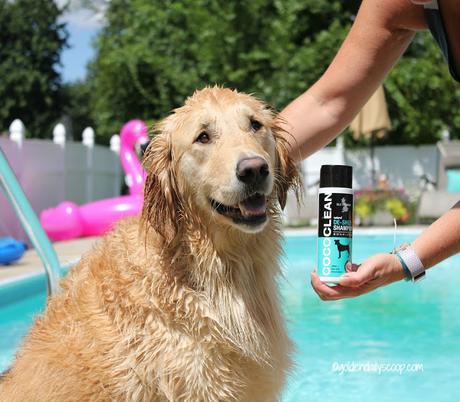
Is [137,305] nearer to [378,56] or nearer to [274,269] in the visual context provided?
[274,269]

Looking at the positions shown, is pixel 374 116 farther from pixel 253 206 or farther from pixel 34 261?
pixel 253 206

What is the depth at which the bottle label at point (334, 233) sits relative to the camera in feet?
9.07

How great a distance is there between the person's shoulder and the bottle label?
884 mm

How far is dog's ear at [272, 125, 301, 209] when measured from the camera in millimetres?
3264

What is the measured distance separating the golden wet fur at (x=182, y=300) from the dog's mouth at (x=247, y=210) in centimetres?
3

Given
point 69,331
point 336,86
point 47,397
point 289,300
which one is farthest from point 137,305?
point 289,300

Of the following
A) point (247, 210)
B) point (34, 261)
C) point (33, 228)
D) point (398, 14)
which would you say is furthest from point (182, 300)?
point (34, 261)

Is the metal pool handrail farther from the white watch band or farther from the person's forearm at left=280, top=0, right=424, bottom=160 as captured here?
the white watch band

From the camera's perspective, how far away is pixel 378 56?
10.4ft

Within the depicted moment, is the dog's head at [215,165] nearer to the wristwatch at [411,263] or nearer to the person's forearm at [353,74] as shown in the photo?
the person's forearm at [353,74]

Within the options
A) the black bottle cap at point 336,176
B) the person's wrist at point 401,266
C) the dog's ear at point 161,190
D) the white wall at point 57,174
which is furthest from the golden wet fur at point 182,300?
the white wall at point 57,174

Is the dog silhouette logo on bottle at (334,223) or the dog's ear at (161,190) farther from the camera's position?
the dog's ear at (161,190)

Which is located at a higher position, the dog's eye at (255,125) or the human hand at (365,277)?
the dog's eye at (255,125)

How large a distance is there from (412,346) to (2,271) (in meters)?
5.33
